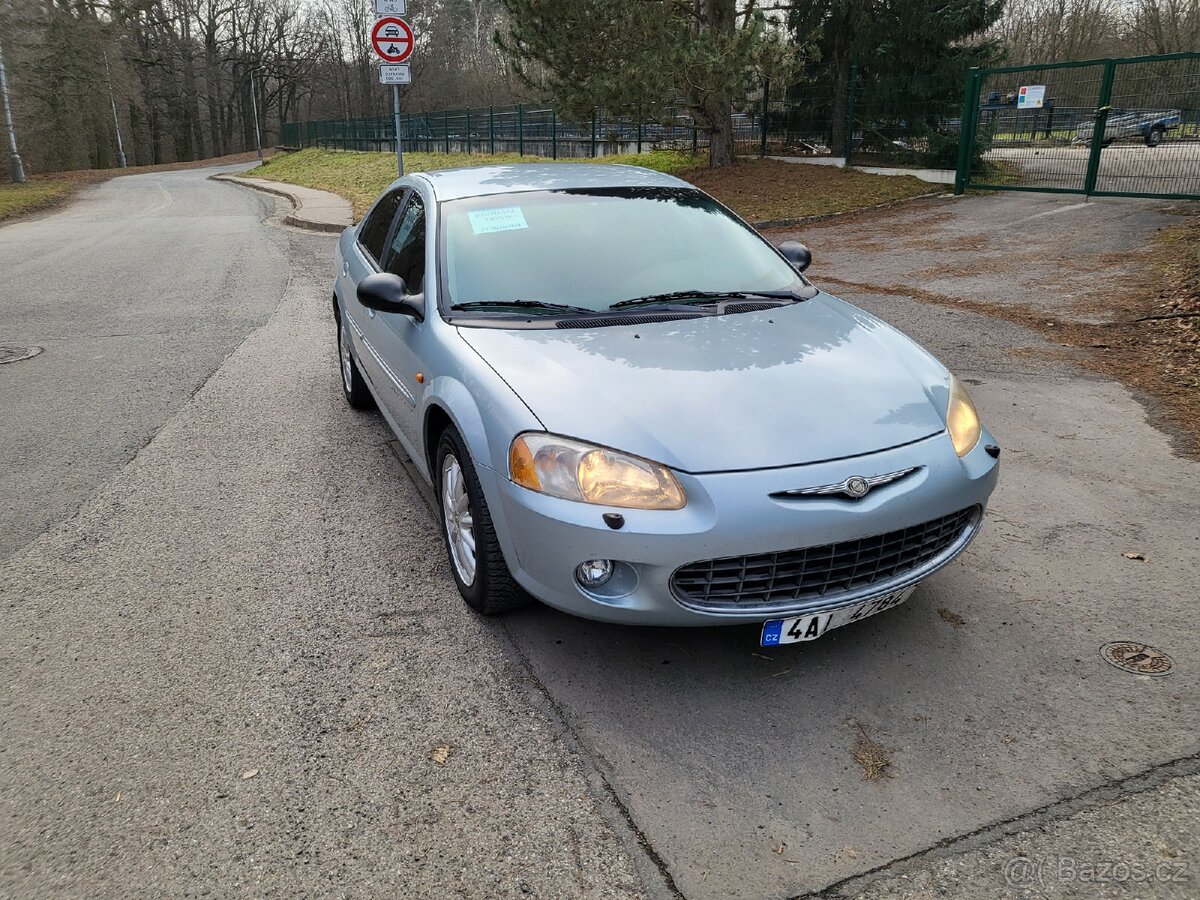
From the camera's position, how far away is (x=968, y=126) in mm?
15969

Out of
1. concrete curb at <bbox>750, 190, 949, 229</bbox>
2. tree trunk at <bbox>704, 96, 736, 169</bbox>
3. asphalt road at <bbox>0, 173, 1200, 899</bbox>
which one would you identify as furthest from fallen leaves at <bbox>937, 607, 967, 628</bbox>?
tree trunk at <bbox>704, 96, 736, 169</bbox>

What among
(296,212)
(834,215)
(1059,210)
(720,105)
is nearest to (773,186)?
(720,105)

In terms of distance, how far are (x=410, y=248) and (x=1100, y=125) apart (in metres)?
14.0

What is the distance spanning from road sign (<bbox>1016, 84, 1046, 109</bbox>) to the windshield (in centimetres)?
1391

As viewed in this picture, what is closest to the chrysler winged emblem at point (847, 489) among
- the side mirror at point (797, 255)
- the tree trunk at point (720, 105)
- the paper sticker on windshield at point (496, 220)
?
the paper sticker on windshield at point (496, 220)

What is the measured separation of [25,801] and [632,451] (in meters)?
1.96

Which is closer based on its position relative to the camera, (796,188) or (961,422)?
(961,422)

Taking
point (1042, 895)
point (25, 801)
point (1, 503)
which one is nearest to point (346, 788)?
point (25, 801)

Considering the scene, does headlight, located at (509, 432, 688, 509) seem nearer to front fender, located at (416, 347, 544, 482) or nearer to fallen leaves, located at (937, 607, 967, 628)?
front fender, located at (416, 347, 544, 482)

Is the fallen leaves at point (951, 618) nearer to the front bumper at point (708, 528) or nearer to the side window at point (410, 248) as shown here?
the front bumper at point (708, 528)

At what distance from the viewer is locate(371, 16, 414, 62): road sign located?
11.8m

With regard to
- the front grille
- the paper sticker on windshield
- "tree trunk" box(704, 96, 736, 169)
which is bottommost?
the front grille

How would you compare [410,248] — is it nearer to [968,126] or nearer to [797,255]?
[797,255]

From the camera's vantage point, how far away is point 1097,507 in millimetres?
4090
